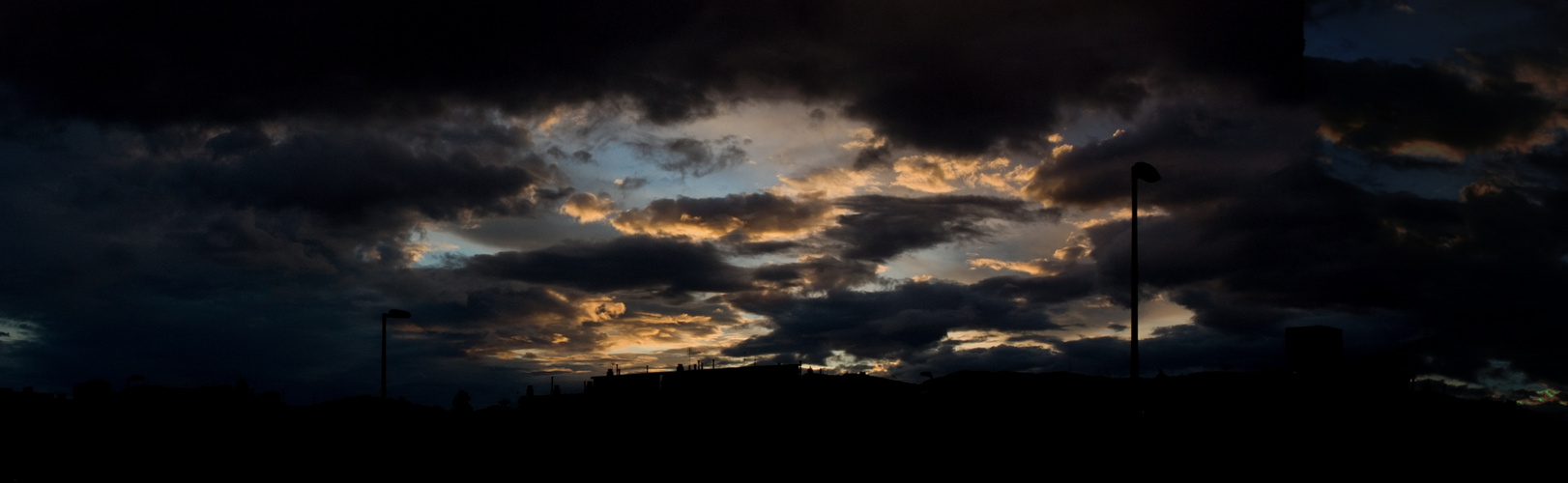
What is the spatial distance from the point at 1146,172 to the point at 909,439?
23462 mm

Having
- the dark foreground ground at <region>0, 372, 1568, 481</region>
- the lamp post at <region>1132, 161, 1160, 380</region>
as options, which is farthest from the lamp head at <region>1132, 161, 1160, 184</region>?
the dark foreground ground at <region>0, 372, 1568, 481</region>

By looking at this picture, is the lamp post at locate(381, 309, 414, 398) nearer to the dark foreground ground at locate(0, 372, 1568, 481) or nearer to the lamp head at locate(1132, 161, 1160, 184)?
the dark foreground ground at locate(0, 372, 1568, 481)

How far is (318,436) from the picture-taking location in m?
61.4

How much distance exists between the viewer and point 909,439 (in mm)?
44219

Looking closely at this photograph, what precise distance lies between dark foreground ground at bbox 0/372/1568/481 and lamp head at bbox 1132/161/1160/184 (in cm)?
1217

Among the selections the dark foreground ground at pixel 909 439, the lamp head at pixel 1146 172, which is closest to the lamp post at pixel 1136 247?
the lamp head at pixel 1146 172

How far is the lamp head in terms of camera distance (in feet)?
77.1

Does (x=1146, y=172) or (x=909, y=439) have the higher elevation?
(x=1146, y=172)

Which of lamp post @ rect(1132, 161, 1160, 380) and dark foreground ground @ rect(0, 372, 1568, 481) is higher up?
lamp post @ rect(1132, 161, 1160, 380)

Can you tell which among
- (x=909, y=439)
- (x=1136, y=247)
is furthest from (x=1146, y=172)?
(x=909, y=439)

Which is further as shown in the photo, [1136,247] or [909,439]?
[909,439]

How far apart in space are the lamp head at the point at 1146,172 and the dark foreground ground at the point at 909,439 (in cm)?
1217

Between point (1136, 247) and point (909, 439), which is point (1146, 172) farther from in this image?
point (909, 439)

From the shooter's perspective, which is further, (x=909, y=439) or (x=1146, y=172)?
(x=909, y=439)
